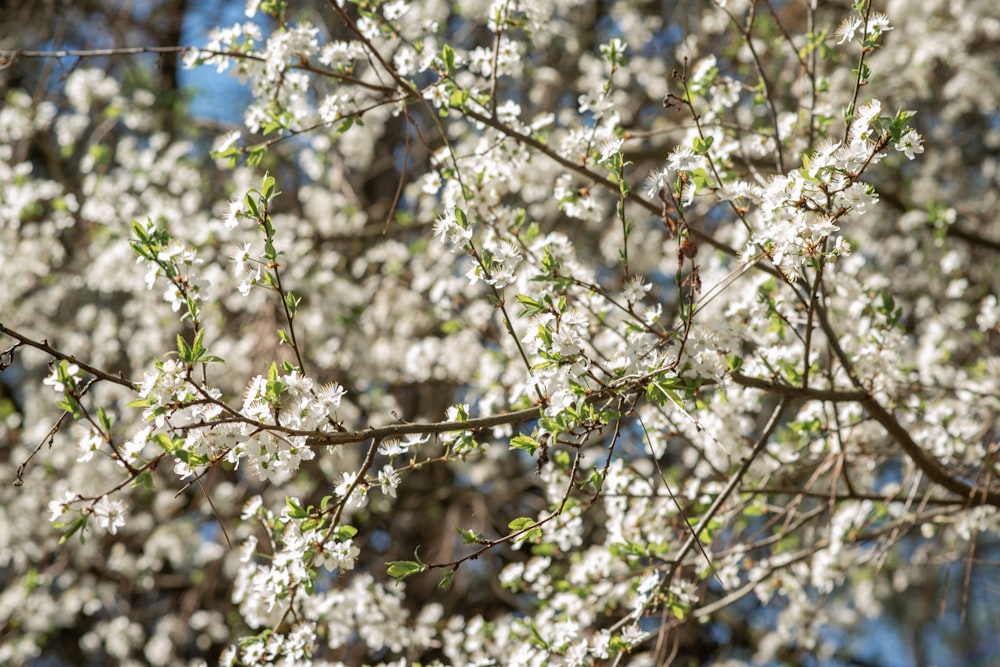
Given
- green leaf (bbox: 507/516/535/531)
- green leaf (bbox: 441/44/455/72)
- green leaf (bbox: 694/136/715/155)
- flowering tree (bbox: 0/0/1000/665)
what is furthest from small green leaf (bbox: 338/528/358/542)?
green leaf (bbox: 441/44/455/72)

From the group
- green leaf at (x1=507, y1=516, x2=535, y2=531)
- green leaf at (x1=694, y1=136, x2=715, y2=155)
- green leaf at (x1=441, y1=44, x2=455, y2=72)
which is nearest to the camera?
green leaf at (x1=507, y1=516, x2=535, y2=531)

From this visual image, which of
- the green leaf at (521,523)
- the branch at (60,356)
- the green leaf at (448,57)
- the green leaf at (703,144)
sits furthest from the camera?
the green leaf at (448,57)

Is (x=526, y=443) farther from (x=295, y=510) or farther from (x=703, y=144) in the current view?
(x=703, y=144)

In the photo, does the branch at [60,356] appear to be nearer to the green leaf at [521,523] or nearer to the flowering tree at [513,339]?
the flowering tree at [513,339]

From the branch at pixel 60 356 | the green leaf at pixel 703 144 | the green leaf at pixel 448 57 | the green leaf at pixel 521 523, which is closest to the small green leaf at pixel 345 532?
the green leaf at pixel 521 523

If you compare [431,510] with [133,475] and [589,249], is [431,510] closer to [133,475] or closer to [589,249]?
[589,249]

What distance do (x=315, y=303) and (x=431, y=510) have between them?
1.26m

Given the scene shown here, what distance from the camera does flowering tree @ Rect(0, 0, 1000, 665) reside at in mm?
1806

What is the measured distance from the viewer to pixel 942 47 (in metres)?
4.35

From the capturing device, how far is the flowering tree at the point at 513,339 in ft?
5.92

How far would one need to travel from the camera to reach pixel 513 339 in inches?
85.5

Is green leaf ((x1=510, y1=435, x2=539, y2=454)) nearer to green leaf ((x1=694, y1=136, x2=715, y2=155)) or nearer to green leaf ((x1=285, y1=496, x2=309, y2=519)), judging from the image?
green leaf ((x1=285, y1=496, x2=309, y2=519))

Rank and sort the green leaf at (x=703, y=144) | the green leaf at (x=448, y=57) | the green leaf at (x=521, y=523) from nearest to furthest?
the green leaf at (x=521, y=523), the green leaf at (x=703, y=144), the green leaf at (x=448, y=57)

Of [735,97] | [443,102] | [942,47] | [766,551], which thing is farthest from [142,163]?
[942,47]
